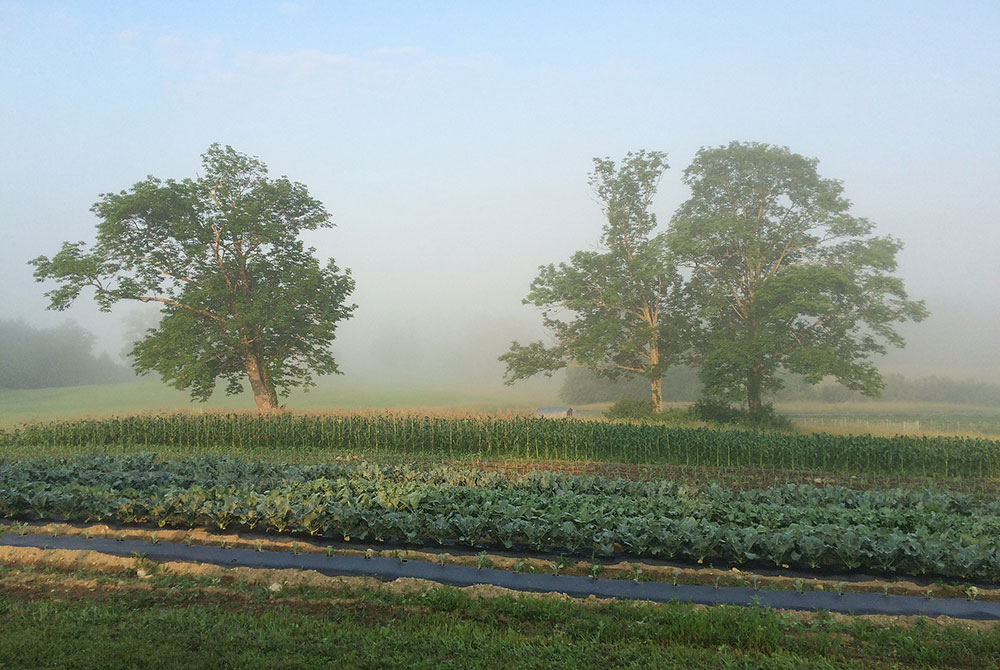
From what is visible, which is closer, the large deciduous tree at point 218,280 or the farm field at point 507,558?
the farm field at point 507,558

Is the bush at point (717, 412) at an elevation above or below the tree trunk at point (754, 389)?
below

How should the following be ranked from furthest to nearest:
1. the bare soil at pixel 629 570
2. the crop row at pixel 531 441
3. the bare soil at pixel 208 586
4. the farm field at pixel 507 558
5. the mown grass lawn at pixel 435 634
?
the crop row at pixel 531 441 → the bare soil at pixel 629 570 → the bare soil at pixel 208 586 → the farm field at pixel 507 558 → the mown grass lawn at pixel 435 634

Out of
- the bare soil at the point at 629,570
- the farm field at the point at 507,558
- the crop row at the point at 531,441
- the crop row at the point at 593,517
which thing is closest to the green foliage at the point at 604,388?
the crop row at the point at 531,441

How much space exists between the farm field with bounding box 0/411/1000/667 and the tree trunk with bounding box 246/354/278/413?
1744 cm

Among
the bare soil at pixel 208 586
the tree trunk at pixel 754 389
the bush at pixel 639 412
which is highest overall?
the tree trunk at pixel 754 389

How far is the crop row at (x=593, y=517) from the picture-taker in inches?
313

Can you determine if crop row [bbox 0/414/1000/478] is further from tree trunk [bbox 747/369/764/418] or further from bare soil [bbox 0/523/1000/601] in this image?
bare soil [bbox 0/523/1000/601]

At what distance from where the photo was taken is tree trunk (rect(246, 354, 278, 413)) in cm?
3231

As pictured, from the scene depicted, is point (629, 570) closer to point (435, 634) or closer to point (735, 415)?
point (435, 634)

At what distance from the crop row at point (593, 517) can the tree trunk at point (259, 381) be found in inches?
814

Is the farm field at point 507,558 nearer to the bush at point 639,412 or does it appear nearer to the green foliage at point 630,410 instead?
the bush at point 639,412

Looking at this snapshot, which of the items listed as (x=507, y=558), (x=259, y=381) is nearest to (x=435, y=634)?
(x=507, y=558)

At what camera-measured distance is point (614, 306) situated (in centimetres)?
3481

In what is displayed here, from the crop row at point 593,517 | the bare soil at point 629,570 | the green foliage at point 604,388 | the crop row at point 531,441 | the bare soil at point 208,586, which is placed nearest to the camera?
the bare soil at point 208,586
